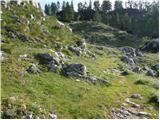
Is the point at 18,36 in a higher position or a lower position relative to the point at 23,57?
higher

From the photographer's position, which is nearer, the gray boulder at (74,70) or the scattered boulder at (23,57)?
the gray boulder at (74,70)

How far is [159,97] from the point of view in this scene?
30.0 meters

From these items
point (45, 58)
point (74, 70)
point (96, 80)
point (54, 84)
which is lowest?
point (96, 80)

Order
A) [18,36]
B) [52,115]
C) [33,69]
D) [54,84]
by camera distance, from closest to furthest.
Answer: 1. [52,115]
2. [54,84]
3. [33,69]
4. [18,36]

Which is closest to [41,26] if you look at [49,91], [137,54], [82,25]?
[49,91]

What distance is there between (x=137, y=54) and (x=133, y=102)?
157 feet

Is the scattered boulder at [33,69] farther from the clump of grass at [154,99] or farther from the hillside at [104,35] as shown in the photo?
the hillside at [104,35]

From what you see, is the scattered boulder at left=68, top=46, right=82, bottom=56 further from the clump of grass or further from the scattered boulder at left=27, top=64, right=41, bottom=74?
the clump of grass

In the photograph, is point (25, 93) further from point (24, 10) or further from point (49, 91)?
point (24, 10)

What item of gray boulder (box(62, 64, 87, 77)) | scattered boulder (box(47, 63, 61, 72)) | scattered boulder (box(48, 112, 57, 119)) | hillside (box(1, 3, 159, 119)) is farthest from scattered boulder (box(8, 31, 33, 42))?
scattered boulder (box(48, 112, 57, 119))

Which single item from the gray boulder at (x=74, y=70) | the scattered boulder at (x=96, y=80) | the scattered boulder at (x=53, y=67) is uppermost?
the scattered boulder at (x=53, y=67)

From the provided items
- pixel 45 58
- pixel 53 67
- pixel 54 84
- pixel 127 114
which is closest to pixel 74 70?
pixel 53 67

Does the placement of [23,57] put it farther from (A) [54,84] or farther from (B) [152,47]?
(B) [152,47]

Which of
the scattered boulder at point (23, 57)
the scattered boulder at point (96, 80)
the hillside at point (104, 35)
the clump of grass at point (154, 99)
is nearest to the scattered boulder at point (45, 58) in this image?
the scattered boulder at point (23, 57)
